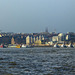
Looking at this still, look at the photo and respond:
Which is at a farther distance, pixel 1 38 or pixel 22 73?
pixel 1 38

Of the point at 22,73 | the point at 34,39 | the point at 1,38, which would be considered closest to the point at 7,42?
the point at 1,38

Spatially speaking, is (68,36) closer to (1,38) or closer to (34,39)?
(34,39)

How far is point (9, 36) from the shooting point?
614 feet

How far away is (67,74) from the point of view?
21.5 m

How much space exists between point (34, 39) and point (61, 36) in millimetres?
18149

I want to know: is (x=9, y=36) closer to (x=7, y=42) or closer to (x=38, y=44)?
(x=7, y=42)

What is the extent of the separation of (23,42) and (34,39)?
6.68 meters

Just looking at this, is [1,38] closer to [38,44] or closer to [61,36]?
[38,44]

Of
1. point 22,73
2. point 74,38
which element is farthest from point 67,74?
point 74,38

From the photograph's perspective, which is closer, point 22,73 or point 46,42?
point 22,73

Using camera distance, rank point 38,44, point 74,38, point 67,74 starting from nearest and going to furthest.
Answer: point 67,74 < point 38,44 < point 74,38

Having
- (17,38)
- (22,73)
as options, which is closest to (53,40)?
(17,38)

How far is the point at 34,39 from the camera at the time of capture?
185 meters

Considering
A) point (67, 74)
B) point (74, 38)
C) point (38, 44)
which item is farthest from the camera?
point (74, 38)
